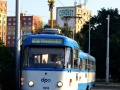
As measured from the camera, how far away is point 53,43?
20953 mm

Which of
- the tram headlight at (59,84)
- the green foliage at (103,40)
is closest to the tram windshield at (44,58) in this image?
the tram headlight at (59,84)

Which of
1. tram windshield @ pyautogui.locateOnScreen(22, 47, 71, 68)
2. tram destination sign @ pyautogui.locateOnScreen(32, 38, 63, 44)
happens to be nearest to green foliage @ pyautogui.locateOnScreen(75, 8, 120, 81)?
tram destination sign @ pyautogui.locateOnScreen(32, 38, 63, 44)

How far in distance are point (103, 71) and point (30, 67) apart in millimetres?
55427

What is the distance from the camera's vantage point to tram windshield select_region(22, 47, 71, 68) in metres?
20.5

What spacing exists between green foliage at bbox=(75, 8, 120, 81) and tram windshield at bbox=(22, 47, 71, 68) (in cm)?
4657

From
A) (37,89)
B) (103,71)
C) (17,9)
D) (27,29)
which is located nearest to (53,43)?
(37,89)

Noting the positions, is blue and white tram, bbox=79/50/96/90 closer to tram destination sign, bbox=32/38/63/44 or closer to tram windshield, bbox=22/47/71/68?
tram destination sign, bbox=32/38/63/44

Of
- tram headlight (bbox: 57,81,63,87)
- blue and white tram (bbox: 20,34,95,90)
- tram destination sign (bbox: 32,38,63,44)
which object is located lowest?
tram headlight (bbox: 57,81,63,87)

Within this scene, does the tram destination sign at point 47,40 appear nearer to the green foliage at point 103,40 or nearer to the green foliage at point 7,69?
the green foliage at point 7,69

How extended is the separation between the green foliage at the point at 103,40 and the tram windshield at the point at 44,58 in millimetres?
46568

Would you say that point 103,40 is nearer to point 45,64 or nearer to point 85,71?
point 85,71

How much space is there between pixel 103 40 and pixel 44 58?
58.4 metres

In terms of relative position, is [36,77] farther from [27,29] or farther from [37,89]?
[27,29]

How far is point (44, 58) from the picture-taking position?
2050 centimetres
